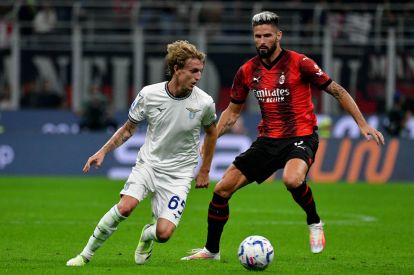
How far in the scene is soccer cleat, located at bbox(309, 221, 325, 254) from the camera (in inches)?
403

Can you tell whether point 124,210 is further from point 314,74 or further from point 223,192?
point 314,74

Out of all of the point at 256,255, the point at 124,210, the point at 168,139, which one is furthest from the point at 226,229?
the point at 124,210

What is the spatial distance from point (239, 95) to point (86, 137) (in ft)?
46.3

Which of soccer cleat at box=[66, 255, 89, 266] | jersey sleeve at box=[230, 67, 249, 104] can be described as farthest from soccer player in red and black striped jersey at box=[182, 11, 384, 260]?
soccer cleat at box=[66, 255, 89, 266]

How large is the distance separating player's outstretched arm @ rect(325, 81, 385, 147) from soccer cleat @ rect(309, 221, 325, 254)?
1074 millimetres

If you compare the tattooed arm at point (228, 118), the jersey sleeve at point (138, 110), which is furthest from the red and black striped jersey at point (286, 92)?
the jersey sleeve at point (138, 110)

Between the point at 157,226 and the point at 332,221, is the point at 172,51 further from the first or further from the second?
the point at 332,221

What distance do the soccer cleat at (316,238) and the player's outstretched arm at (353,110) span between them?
107 cm

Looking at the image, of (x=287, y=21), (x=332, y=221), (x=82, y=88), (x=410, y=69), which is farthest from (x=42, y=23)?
(x=332, y=221)

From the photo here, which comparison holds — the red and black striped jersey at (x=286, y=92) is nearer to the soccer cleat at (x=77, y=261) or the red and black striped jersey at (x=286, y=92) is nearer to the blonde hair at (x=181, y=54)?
the blonde hair at (x=181, y=54)

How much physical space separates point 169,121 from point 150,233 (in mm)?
1071

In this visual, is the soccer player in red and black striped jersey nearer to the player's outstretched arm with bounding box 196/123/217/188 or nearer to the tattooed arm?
the tattooed arm

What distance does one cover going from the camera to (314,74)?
409 inches

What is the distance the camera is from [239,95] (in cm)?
1085
